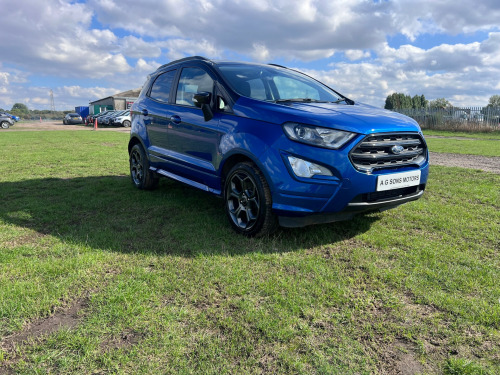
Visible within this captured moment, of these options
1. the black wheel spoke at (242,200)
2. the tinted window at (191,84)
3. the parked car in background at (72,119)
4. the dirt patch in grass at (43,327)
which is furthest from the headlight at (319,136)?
the parked car in background at (72,119)

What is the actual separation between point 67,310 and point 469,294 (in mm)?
2737

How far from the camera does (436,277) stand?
2859 millimetres

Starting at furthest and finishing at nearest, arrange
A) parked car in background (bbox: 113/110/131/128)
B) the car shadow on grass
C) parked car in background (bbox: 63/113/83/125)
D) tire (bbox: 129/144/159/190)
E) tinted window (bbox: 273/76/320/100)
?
parked car in background (bbox: 63/113/83/125) < parked car in background (bbox: 113/110/131/128) < tire (bbox: 129/144/159/190) < tinted window (bbox: 273/76/320/100) < the car shadow on grass

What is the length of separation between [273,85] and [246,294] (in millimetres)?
2675

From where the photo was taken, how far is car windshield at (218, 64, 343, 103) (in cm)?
409

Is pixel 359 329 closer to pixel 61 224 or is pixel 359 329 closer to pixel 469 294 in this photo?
pixel 469 294

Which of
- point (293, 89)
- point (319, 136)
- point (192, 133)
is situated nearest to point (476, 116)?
point (293, 89)

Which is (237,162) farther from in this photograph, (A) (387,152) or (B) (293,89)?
(A) (387,152)

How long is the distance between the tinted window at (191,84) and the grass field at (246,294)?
1473mm

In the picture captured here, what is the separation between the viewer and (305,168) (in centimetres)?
323

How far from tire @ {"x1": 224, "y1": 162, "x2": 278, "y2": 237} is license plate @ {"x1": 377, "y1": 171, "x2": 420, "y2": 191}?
101cm

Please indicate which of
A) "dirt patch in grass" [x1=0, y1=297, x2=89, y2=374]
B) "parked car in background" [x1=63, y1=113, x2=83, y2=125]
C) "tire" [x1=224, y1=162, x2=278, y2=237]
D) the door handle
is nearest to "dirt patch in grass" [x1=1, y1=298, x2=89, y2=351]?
"dirt patch in grass" [x1=0, y1=297, x2=89, y2=374]

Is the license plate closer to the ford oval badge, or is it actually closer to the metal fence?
the ford oval badge

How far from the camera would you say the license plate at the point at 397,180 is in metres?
3.33
